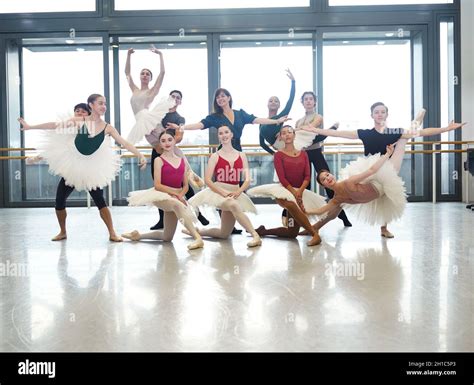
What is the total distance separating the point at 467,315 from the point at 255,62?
7.37 m

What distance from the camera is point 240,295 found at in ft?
8.23

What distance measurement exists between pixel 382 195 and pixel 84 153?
8.54 ft

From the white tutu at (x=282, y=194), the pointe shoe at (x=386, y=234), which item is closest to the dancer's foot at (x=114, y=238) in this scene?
the white tutu at (x=282, y=194)

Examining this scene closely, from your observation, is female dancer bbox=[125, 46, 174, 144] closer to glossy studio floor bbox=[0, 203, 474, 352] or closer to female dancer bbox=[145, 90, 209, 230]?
female dancer bbox=[145, 90, 209, 230]

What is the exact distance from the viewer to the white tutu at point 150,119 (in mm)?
5207

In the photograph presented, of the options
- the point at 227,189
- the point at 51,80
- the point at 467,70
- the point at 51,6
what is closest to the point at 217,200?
the point at 227,189

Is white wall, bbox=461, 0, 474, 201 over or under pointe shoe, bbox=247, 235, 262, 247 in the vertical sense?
over

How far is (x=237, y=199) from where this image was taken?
4.36m

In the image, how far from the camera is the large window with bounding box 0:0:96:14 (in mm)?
8852

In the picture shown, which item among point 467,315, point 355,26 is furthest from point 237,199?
point 355,26

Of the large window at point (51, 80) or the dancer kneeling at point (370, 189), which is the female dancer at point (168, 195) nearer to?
the dancer kneeling at point (370, 189)

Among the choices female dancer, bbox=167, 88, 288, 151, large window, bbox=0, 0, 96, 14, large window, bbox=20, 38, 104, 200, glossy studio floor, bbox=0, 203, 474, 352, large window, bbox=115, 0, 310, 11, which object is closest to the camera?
glossy studio floor, bbox=0, 203, 474, 352

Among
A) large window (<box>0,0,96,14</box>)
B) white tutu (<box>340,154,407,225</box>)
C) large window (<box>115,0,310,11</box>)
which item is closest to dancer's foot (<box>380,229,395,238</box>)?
white tutu (<box>340,154,407,225</box>)
